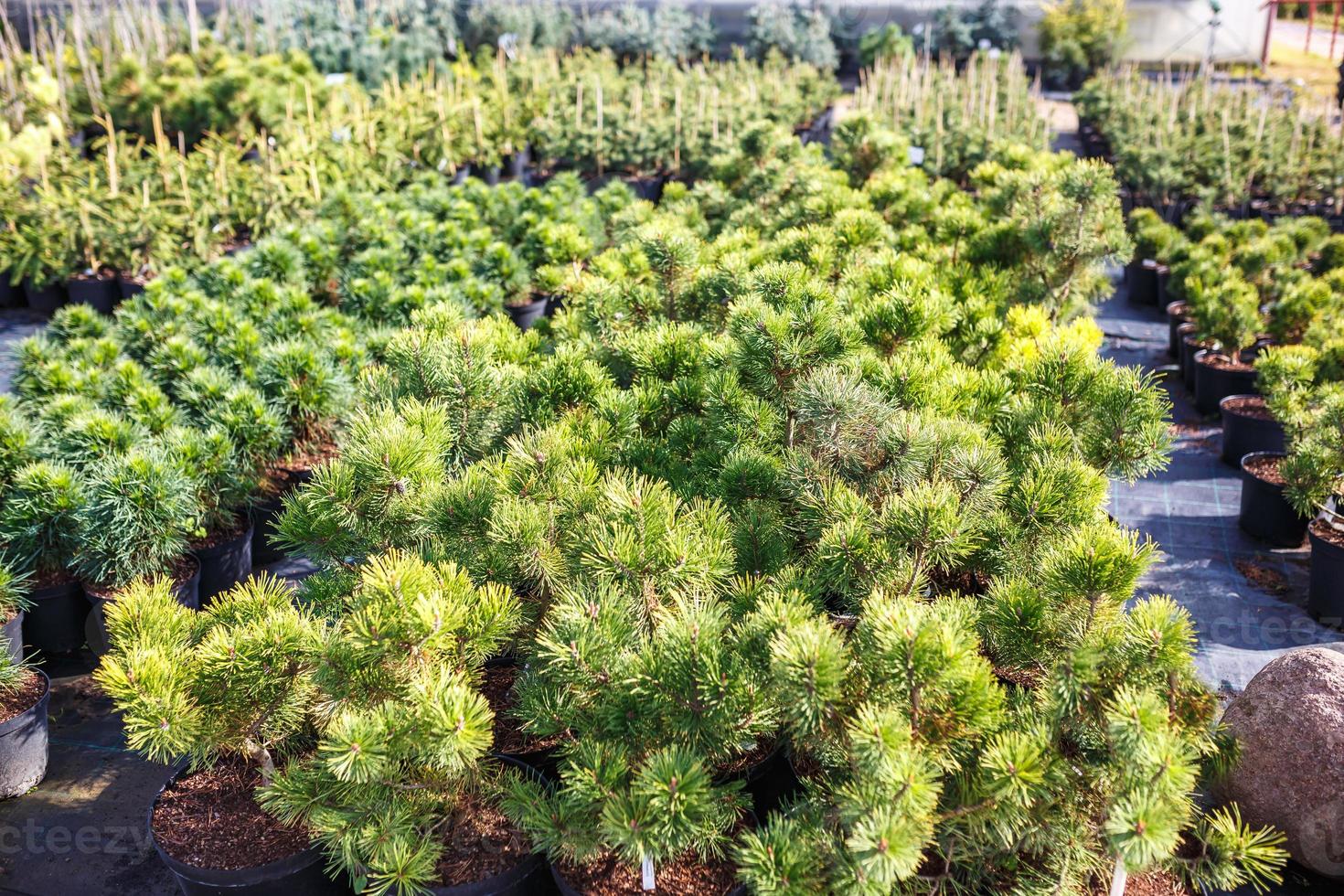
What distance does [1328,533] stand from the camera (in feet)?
12.9

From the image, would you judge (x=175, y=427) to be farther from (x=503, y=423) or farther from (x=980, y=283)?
(x=980, y=283)

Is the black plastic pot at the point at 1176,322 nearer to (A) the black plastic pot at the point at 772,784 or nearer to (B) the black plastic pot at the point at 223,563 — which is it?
(A) the black plastic pot at the point at 772,784

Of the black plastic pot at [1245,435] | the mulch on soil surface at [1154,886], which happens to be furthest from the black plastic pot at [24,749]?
the black plastic pot at [1245,435]

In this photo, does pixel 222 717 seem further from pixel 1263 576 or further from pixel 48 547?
pixel 1263 576

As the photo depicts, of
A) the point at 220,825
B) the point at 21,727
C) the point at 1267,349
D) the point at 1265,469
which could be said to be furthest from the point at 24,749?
the point at 1267,349

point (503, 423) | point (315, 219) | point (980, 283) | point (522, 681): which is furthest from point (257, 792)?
point (315, 219)

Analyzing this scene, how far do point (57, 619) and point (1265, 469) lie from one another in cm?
468

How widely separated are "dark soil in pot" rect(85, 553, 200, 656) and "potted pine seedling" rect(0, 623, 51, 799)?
1.27ft

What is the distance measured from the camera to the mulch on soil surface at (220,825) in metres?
2.30

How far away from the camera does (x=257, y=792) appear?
2.15 meters

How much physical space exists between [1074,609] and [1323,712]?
1.06 meters

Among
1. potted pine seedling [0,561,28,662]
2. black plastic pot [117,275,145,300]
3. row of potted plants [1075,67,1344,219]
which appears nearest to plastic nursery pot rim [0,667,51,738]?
potted pine seedling [0,561,28,662]

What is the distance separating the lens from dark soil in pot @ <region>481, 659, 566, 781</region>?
97.5 inches

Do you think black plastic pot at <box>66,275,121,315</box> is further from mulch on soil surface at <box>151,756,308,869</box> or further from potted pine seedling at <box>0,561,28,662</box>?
mulch on soil surface at <box>151,756,308,869</box>
